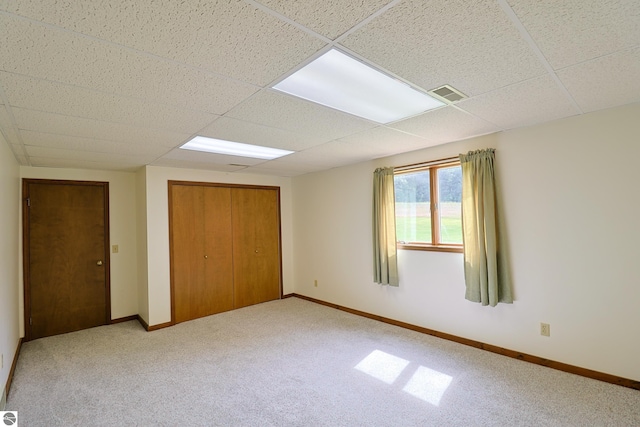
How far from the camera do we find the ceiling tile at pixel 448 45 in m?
1.25

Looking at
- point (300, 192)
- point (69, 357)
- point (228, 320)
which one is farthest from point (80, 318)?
point (300, 192)

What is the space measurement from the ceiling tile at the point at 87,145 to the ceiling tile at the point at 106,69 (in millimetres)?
1327

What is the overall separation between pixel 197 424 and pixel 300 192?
13.2 feet

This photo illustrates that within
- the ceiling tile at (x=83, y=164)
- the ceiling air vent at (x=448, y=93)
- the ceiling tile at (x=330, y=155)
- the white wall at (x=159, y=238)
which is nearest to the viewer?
the ceiling air vent at (x=448, y=93)

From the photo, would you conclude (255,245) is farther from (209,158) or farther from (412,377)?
(412,377)

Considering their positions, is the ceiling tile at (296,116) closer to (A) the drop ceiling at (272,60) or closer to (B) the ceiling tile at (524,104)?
(A) the drop ceiling at (272,60)

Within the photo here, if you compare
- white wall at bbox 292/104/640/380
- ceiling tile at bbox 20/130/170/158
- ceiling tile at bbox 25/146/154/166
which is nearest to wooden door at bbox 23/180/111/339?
ceiling tile at bbox 25/146/154/166

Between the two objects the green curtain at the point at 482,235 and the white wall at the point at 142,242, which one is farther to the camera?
the white wall at the point at 142,242

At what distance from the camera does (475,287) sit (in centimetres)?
320

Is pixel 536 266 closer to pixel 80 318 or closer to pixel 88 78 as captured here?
A: pixel 88 78

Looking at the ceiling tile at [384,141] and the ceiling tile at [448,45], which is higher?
the ceiling tile at [448,45]

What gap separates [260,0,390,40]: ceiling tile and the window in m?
2.63

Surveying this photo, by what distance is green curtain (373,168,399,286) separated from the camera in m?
4.01

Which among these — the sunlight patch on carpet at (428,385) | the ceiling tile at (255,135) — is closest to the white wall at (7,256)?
the ceiling tile at (255,135)
